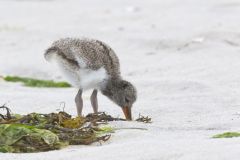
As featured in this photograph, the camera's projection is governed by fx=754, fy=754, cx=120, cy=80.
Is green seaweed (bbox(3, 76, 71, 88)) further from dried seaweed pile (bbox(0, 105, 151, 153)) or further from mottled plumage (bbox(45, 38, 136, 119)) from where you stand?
dried seaweed pile (bbox(0, 105, 151, 153))

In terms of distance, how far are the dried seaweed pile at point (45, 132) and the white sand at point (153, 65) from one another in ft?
0.45

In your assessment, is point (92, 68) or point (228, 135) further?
point (92, 68)

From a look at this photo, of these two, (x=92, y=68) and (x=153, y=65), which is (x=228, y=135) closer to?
(x=92, y=68)

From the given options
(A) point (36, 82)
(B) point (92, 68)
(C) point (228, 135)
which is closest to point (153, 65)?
(A) point (36, 82)

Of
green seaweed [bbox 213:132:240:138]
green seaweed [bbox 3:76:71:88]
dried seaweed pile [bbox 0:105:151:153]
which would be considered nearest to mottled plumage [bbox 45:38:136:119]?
dried seaweed pile [bbox 0:105:151:153]

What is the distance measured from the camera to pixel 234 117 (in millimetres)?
6203

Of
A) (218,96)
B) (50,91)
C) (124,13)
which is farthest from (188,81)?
(124,13)

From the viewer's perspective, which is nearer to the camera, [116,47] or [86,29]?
[116,47]

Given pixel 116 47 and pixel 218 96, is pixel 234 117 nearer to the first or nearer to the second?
pixel 218 96

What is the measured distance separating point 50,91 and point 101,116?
7.38ft

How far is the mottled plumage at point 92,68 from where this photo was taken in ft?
21.6

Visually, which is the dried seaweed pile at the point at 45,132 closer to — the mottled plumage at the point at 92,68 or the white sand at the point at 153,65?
the white sand at the point at 153,65

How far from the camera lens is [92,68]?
6559mm

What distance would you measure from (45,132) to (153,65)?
418 centimetres
